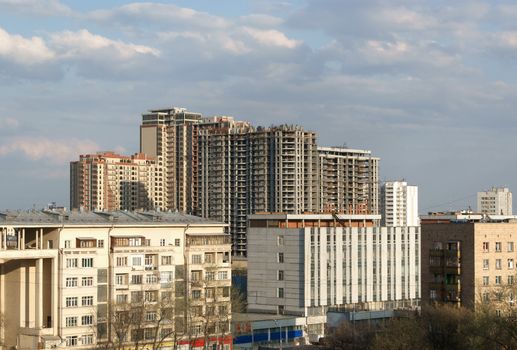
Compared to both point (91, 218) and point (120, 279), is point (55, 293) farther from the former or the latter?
point (91, 218)

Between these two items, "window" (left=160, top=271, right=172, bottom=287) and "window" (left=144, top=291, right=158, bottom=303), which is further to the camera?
"window" (left=160, top=271, right=172, bottom=287)

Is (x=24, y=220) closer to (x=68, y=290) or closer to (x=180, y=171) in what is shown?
(x=68, y=290)

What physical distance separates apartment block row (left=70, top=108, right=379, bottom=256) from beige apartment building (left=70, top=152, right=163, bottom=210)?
0.65ft

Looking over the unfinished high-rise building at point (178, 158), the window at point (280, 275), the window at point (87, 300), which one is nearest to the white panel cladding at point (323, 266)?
the window at point (280, 275)

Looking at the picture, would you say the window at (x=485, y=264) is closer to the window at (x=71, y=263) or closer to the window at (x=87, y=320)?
the window at (x=87, y=320)

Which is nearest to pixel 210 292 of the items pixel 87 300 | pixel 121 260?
pixel 121 260

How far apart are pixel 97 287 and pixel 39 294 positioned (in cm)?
404

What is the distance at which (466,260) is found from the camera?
69.2m

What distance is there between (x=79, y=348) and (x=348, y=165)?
115 m

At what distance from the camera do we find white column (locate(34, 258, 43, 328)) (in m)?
67.3

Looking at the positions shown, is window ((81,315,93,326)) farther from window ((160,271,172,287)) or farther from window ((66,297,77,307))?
window ((160,271,172,287))

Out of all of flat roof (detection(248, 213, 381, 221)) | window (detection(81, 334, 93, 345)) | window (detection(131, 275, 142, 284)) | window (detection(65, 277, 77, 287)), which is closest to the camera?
window (detection(65, 277, 77, 287))

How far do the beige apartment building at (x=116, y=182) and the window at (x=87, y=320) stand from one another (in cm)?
12268

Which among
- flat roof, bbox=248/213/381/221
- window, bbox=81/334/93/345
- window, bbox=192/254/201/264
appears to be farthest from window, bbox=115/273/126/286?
flat roof, bbox=248/213/381/221
